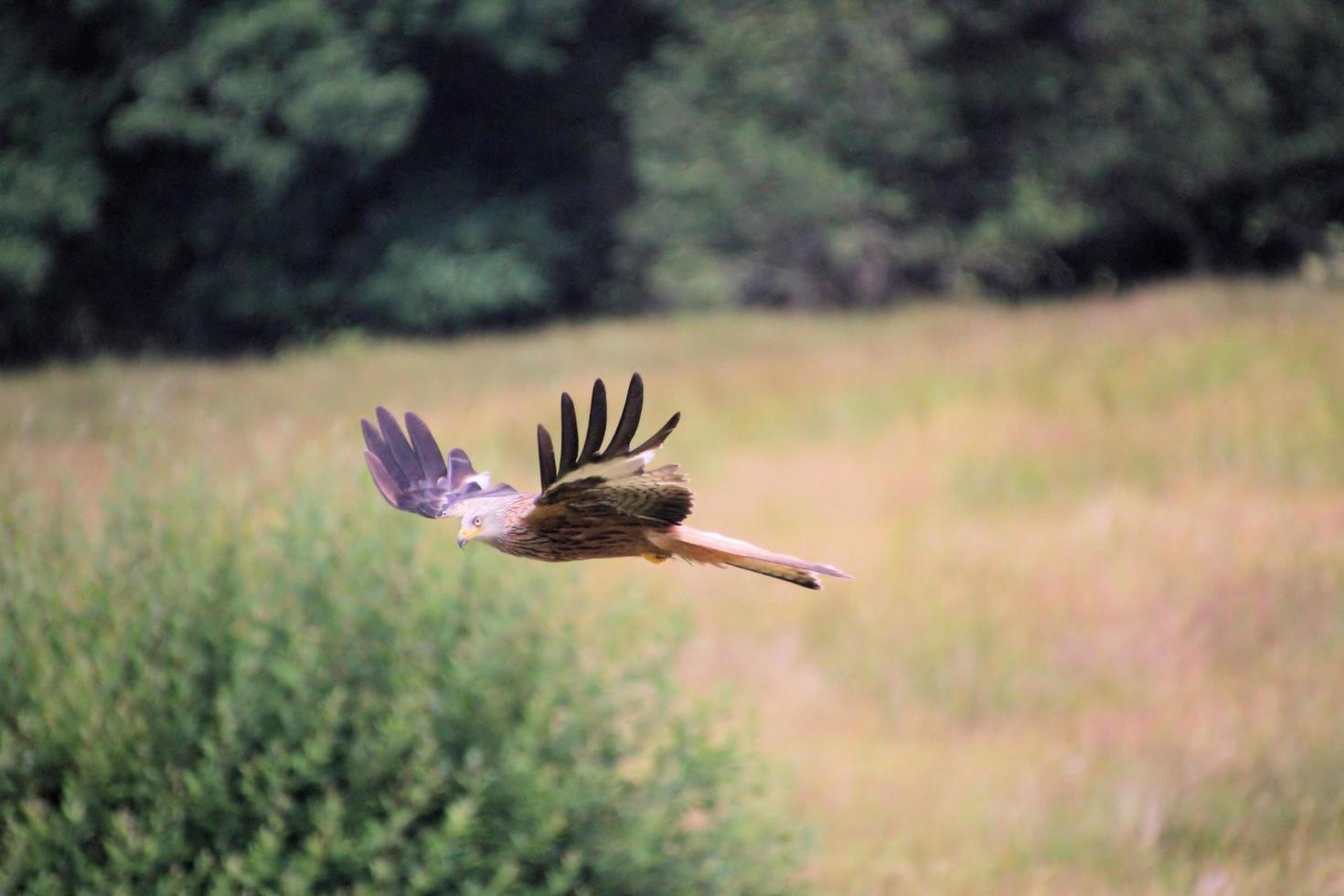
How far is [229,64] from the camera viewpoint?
13562 millimetres

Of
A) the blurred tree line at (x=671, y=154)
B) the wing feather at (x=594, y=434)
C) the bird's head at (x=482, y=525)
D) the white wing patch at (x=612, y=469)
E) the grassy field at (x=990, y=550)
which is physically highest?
the blurred tree line at (x=671, y=154)

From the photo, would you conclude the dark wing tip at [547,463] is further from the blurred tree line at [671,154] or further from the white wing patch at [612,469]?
the blurred tree line at [671,154]

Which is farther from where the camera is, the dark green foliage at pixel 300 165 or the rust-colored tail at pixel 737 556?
the dark green foliage at pixel 300 165

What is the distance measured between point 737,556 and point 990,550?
5417 millimetres

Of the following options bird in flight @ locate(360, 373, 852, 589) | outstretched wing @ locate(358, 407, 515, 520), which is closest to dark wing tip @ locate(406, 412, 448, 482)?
outstretched wing @ locate(358, 407, 515, 520)

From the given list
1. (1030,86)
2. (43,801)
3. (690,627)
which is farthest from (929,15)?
(43,801)

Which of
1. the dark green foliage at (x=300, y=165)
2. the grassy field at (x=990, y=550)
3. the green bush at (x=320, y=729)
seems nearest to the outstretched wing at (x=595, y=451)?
the green bush at (x=320, y=729)

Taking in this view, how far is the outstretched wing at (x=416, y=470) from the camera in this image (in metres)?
2.18

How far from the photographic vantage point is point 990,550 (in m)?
6.73

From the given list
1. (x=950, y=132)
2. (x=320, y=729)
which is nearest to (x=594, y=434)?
(x=320, y=729)

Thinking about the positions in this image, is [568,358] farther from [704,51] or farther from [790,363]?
[704,51]

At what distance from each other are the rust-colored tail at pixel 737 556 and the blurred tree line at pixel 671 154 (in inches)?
514

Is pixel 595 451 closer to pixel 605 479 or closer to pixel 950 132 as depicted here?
pixel 605 479

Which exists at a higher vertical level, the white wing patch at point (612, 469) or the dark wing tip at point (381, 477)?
the white wing patch at point (612, 469)
